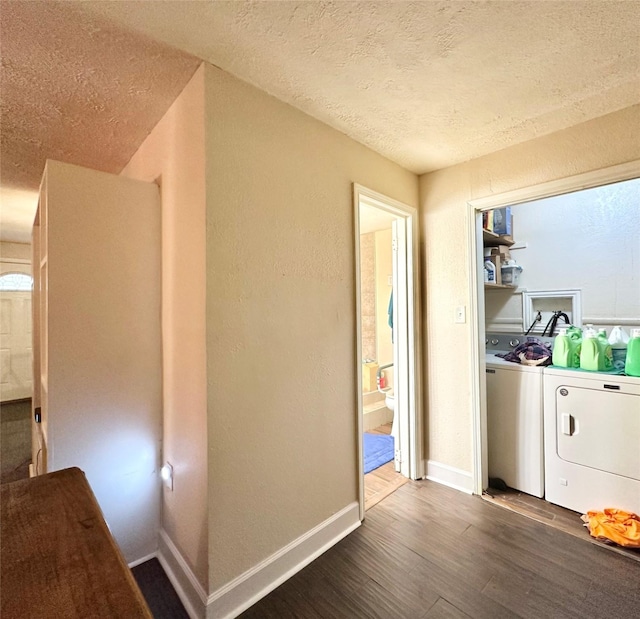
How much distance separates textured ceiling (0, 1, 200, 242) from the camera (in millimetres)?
1167

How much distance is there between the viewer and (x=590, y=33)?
1.25 m

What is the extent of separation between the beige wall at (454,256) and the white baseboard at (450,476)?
0.13ft

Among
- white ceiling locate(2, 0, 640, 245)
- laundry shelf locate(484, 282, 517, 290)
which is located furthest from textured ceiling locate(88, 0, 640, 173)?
laundry shelf locate(484, 282, 517, 290)

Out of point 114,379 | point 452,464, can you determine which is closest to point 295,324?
point 114,379

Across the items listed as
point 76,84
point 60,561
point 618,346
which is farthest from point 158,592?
point 618,346

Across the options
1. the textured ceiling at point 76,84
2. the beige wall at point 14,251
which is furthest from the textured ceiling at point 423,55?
the beige wall at point 14,251

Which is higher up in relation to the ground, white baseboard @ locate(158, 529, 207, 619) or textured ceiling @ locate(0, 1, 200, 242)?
textured ceiling @ locate(0, 1, 200, 242)

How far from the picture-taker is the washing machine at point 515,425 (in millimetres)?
2193

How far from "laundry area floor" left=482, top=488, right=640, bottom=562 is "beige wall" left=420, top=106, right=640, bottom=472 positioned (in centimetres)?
27

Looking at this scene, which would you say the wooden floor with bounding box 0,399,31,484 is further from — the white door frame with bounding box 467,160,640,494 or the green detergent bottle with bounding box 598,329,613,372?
the green detergent bottle with bounding box 598,329,613,372

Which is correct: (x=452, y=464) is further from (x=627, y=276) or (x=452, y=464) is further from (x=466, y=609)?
(x=627, y=276)

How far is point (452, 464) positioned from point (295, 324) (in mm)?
1703

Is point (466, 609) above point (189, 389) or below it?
below

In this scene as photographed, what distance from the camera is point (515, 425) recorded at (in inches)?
90.2
